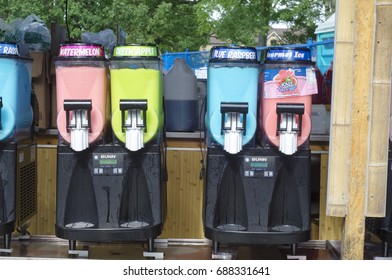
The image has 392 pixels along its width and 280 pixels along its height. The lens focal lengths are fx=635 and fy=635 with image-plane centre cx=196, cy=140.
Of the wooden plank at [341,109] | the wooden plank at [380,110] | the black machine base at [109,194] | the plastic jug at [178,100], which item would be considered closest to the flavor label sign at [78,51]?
the black machine base at [109,194]

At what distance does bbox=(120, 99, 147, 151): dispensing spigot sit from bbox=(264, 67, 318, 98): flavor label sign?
0.64 metres

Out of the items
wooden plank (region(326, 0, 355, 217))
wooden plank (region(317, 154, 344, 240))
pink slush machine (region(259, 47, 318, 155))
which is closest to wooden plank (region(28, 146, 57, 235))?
pink slush machine (region(259, 47, 318, 155))

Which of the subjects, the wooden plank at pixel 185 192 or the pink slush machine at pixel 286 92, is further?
the wooden plank at pixel 185 192

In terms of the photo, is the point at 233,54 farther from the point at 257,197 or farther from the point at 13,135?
the point at 13,135

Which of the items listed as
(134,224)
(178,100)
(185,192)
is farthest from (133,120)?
(185,192)

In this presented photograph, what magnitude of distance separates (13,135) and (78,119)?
0.43 metres

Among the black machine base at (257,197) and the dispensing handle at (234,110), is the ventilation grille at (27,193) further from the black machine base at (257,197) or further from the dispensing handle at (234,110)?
the dispensing handle at (234,110)

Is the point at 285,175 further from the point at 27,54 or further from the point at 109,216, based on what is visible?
the point at 27,54

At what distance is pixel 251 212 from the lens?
3.31 m

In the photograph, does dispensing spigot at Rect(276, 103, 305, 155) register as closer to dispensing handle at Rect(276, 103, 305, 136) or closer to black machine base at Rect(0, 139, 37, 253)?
dispensing handle at Rect(276, 103, 305, 136)

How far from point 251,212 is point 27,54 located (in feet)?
6.01

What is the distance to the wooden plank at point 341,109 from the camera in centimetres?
299

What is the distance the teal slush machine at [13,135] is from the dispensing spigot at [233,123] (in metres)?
1.09
